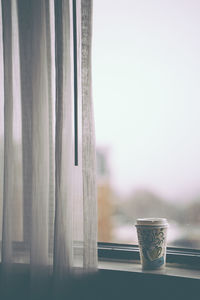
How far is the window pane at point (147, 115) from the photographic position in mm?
1171

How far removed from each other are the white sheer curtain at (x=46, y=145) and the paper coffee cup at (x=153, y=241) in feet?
0.49

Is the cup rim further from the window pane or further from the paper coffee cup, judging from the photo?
the window pane

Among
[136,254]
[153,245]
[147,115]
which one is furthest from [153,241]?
[147,115]

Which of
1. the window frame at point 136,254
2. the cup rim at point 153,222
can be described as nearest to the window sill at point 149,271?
the window frame at point 136,254

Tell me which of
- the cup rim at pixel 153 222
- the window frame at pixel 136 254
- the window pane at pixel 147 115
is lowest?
the window frame at pixel 136 254

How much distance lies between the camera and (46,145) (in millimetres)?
1139

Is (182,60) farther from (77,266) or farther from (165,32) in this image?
(77,266)

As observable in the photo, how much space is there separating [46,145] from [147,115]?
368 mm

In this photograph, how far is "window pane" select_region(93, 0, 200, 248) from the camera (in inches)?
46.1

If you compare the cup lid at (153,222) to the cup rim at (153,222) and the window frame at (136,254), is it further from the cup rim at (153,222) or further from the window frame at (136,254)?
the window frame at (136,254)

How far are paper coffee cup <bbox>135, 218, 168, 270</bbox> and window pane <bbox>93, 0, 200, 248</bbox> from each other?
0.35ft

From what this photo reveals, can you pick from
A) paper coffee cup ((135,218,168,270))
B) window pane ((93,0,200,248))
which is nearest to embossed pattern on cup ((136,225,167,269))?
paper coffee cup ((135,218,168,270))

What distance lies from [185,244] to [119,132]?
444mm

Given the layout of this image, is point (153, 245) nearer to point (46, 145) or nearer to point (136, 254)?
point (136, 254)
